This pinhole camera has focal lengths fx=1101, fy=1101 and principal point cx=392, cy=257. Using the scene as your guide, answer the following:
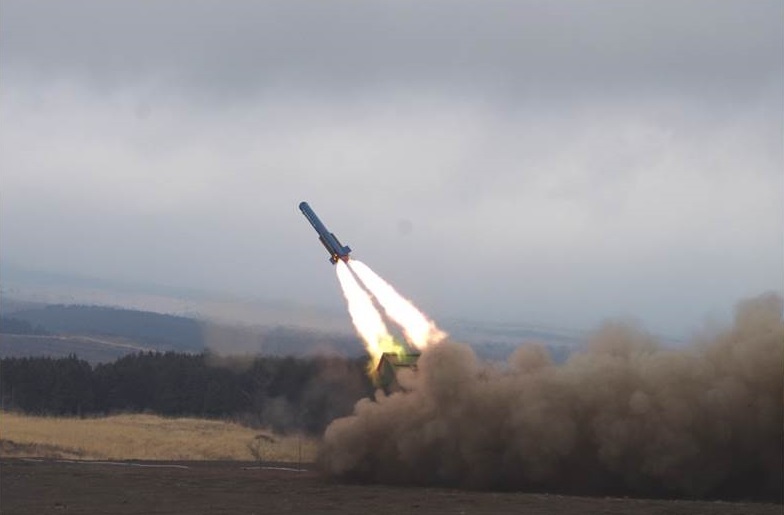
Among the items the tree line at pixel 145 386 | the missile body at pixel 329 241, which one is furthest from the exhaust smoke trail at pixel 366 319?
the tree line at pixel 145 386

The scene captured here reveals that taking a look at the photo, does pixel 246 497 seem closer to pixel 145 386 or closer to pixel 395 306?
pixel 395 306

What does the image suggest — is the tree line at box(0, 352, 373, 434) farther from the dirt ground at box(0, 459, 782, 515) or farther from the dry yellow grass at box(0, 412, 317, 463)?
the dirt ground at box(0, 459, 782, 515)

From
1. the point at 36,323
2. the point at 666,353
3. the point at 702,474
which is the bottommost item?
the point at 702,474

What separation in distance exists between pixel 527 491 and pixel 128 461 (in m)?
13.3

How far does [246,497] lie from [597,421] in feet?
25.6

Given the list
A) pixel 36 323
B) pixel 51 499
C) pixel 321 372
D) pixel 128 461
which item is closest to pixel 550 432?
pixel 51 499

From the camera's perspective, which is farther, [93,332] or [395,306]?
[93,332]

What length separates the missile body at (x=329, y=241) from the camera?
31000mm

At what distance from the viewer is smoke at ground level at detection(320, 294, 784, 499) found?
23109 mm

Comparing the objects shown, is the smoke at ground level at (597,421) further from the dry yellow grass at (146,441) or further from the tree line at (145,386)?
the tree line at (145,386)

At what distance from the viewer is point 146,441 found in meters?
41.5

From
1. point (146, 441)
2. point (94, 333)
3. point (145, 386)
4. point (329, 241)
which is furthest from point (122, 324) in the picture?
point (329, 241)

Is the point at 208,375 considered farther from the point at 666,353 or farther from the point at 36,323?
the point at 36,323

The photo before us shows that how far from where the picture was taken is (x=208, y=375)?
61.1 metres
